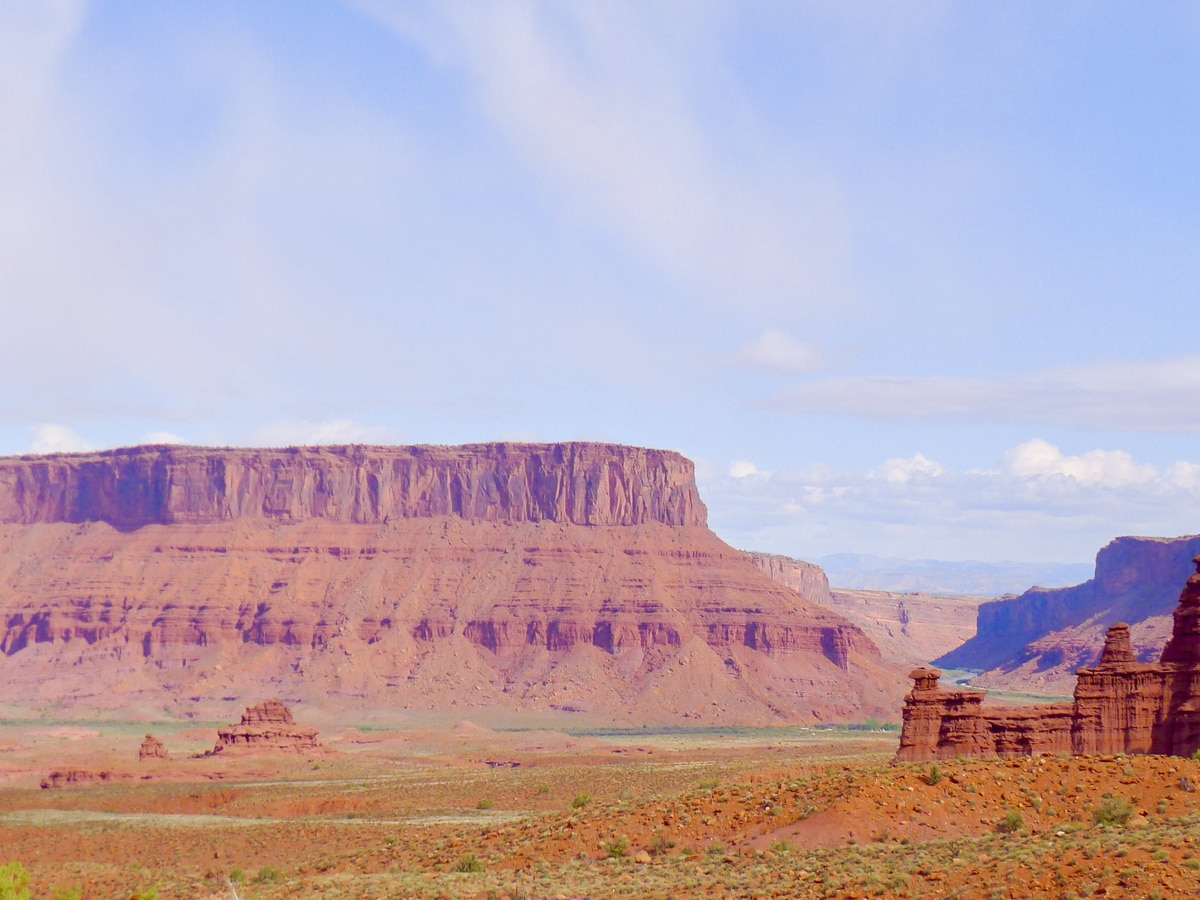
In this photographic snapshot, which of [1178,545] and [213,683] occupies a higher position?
[1178,545]

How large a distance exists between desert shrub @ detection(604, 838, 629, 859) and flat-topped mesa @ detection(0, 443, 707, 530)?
134297 mm

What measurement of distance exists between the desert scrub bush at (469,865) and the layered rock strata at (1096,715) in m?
13.3

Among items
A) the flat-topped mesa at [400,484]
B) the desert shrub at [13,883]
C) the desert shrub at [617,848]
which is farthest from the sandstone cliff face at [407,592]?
the desert shrub at [13,883]

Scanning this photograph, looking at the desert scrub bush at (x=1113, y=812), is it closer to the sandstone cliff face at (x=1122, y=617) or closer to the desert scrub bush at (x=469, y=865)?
the desert scrub bush at (x=469, y=865)

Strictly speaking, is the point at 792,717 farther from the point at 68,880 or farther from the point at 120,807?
the point at 68,880

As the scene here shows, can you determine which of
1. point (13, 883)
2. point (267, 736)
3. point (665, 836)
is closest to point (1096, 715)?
point (665, 836)

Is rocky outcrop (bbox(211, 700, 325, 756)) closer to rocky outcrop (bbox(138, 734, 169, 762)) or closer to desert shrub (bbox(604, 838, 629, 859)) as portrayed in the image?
rocky outcrop (bbox(138, 734, 169, 762))

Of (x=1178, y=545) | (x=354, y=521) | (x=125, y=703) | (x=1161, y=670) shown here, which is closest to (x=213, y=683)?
(x=125, y=703)

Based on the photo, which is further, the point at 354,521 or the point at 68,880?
the point at 354,521

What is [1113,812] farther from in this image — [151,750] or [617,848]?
[151,750]

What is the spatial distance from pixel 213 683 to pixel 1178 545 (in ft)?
346

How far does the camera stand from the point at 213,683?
148875mm

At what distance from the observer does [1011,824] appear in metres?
30.5

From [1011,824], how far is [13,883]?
1936 centimetres
